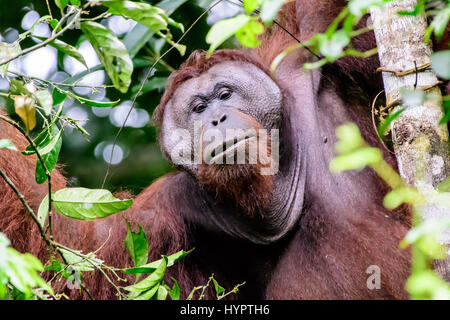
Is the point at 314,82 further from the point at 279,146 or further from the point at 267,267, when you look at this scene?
the point at 267,267

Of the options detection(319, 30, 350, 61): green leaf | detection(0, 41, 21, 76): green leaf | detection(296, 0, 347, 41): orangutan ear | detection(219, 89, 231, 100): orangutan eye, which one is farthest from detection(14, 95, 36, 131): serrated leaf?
detection(296, 0, 347, 41): orangutan ear

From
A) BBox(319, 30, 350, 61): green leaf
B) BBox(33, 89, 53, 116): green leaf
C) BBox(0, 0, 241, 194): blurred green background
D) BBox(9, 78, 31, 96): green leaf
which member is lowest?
BBox(0, 0, 241, 194): blurred green background

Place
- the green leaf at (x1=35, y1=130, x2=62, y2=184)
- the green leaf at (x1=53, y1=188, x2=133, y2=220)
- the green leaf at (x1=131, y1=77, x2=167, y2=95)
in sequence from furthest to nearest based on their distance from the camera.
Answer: the green leaf at (x1=131, y1=77, x2=167, y2=95), the green leaf at (x1=35, y1=130, x2=62, y2=184), the green leaf at (x1=53, y1=188, x2=133, y2=220)

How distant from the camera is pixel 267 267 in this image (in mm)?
3742

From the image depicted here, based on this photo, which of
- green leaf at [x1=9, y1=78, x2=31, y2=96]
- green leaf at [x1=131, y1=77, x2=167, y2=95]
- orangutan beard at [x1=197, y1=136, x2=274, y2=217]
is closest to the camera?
green leaf at [x1=9, y1=78, x2=31, y2=96]

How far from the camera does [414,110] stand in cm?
261

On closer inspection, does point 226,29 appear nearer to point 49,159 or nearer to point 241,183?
point 49,159

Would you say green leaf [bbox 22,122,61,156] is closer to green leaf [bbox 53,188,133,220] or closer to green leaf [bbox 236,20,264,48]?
green leaf [bbox 53,188,133,220]

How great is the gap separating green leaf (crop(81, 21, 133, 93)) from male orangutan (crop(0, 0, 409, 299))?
1.07 meters

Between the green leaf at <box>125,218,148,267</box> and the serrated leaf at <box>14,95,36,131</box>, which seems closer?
the serrated leaf at <box>14,95,36,131</box>

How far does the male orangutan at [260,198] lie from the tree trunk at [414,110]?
84cm

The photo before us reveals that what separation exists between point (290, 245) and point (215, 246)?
18.2 inches

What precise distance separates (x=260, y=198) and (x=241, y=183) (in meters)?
0.18

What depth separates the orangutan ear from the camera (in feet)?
12.8
